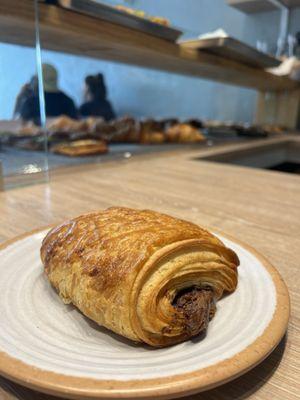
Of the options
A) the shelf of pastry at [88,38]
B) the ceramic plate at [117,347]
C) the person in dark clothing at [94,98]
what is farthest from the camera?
the person in dark clothing at [94,98]

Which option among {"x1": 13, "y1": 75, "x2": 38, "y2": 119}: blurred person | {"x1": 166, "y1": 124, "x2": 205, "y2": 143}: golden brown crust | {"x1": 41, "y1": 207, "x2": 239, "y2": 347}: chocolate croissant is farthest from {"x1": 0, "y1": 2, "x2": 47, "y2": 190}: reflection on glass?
{"x1": 166, "y1": 124, "x2": 205, "y2": 143}: golden brown crust

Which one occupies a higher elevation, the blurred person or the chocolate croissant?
the blurred person

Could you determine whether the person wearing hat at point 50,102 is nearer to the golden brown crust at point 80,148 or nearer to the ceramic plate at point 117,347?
the golden brown crust at point 80,148

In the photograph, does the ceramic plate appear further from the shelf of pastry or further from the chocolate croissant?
the shelf of pastry

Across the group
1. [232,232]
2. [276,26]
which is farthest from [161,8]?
[232,232]

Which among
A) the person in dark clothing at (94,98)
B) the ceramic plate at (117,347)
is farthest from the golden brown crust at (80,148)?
the ceramic plate at (117,347)

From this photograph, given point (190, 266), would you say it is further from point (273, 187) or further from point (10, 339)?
point (273, 187)

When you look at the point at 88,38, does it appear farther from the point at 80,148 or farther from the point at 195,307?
the point at 195,307
